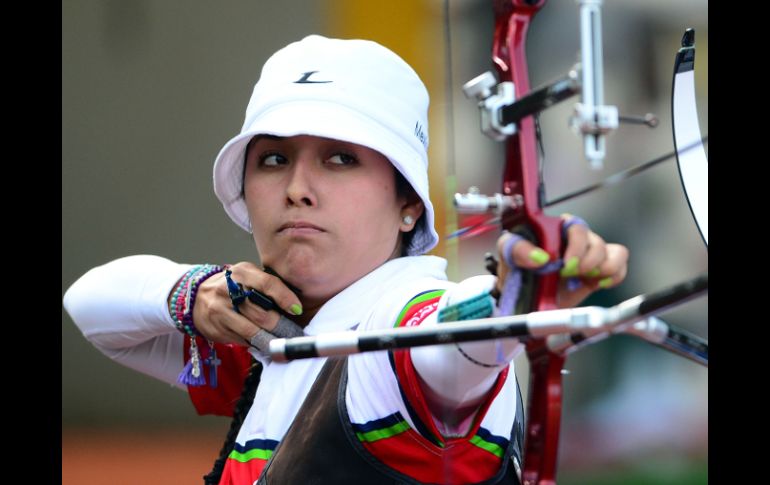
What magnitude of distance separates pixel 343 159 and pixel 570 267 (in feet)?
1.80

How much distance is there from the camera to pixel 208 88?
13.4ft

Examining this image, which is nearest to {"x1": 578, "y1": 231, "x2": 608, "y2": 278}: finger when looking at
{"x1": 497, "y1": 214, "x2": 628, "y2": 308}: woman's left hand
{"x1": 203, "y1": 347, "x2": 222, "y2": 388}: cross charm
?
{"x1": 497, "y1": 214, "x2": 628, "y2": 308}: woman's left hand

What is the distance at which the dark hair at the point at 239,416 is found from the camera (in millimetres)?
1490

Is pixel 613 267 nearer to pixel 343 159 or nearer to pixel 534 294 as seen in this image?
pixel 534 294

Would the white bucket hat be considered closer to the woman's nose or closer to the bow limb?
the woman's nose

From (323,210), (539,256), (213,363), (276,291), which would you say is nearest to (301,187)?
(323,210)

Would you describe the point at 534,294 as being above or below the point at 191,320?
below

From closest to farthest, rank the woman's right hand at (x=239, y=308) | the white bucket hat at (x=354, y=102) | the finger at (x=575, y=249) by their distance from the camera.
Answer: the finger at (x=575, y=249)
the white bucket hat at (x=354, y=102)
the woman's right hand at (x=239, y=308)

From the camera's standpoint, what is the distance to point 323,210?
133cm

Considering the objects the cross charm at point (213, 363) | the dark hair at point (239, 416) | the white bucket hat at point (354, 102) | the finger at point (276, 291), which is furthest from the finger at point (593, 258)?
the cross charm at point (213, 363)

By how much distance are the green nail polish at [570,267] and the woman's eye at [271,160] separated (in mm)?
628

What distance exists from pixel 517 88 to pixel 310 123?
435 mm

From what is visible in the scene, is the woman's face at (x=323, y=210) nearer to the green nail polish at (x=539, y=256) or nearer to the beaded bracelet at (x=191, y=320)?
the beaded bracelet at (x=191, y=320)
